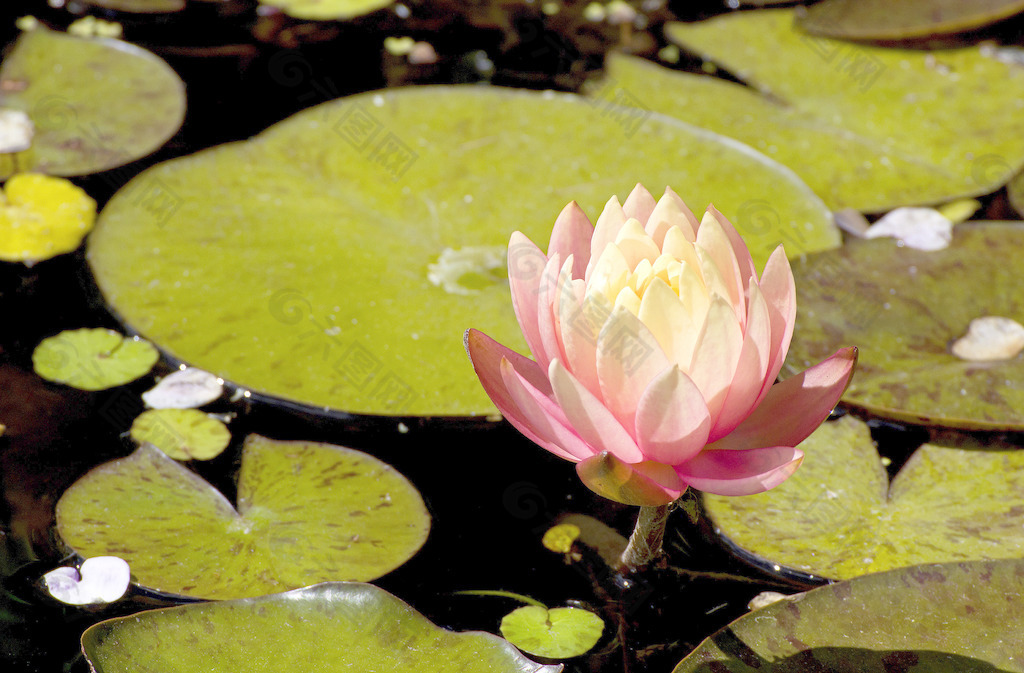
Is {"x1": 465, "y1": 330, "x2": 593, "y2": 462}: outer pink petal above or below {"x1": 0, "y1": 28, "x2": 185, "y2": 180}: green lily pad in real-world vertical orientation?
above

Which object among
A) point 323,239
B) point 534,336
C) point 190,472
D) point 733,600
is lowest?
point 733,600

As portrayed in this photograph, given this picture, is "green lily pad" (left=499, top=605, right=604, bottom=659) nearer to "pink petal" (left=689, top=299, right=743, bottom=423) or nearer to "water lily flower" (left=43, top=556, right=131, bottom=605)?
"pink petal" (left=689, top=299, right=743, bottom=423)

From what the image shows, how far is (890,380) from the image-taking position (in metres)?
1.67

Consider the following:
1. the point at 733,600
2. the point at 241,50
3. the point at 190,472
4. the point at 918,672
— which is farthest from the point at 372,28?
the point at 918,672

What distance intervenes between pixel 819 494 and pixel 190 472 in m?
1.23

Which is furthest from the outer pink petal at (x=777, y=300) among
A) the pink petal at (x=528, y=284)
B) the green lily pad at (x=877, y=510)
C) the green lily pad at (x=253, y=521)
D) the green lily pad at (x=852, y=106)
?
the green lily pad at (x=852, y=106)

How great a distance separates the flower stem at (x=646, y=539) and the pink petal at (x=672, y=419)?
202 mm

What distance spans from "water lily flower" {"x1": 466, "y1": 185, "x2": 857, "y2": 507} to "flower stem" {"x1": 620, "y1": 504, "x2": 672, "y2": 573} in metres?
0.18

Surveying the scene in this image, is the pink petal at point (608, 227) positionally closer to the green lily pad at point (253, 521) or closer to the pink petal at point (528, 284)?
the pink petal at point (528, 284)

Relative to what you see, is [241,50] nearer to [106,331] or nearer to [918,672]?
[106,331]

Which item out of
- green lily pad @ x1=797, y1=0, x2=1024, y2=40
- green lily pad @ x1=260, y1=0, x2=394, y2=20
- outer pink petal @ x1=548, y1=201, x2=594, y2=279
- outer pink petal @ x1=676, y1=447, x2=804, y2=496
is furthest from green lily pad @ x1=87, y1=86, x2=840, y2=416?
green lily pad @ x1=797, y1=0, x2=1024, y2=40

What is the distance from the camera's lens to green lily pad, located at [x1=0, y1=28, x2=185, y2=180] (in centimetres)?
238

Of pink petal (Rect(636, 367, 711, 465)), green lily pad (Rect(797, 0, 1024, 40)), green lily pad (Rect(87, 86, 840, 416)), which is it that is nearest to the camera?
pink petal (Rect(636, 367, 711, 465))

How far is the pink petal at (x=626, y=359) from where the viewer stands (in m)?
0.98
